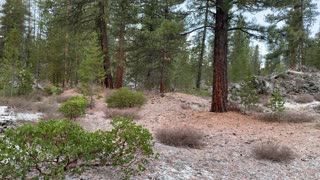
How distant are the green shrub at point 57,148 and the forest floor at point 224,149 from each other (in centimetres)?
29

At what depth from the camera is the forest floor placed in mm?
4133

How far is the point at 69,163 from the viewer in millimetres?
3314

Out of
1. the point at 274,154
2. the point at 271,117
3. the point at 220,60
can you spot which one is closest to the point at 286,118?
the point at 271,117

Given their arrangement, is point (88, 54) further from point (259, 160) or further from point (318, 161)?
point (318, 161)

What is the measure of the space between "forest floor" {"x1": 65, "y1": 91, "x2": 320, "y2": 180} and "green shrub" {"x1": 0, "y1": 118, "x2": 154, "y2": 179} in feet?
0.94

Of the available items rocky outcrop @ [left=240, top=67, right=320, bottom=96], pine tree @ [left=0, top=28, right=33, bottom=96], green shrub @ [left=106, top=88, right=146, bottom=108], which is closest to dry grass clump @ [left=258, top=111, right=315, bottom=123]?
green shrub @ [left=106, top=88, right=146, bottom=108]

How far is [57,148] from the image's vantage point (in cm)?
302

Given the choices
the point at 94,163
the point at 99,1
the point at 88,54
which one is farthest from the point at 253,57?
the point at 94,163

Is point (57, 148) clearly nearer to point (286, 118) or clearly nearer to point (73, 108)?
point (73, 108)

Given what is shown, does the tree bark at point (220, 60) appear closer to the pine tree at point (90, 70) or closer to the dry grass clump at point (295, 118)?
the dry grass clump at point (295, 118)

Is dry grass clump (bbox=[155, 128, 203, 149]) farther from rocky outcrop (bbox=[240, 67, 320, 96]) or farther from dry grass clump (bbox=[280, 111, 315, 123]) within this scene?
rocky outcrop (bbox=[240, 67, 320, 96])

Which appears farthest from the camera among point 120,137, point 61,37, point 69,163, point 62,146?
point 61,37

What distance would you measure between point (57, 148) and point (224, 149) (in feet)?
11.6

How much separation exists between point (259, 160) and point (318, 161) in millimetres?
1094
